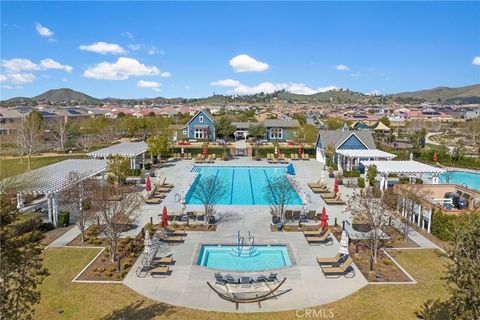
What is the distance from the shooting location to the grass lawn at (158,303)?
38.6 ft

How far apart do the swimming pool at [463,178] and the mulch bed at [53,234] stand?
3277cm

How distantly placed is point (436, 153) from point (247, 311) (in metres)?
39.6

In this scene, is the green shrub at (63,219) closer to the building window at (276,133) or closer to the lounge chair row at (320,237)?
the lounge chair row at (320,237)

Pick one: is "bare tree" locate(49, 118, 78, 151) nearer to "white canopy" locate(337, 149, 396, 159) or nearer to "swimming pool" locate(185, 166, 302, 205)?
"swimming pool" locate(185, 166, 302, 205)

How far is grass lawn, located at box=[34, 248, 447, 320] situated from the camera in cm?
1177

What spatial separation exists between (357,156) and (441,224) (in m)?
16.8

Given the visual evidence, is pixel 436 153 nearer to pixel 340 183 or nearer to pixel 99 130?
pixel 340 183

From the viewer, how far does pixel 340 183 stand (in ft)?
108

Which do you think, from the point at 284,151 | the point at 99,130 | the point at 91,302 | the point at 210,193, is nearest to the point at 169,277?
the point at 91,302


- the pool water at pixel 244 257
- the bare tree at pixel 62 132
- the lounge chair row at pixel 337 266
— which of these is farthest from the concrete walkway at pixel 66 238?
the bare tree at pixel 62 132

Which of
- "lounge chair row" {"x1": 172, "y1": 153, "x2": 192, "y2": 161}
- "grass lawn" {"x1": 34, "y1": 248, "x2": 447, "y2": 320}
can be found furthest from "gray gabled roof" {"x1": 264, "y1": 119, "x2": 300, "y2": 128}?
"grass lawn" {"x1": 34, "y1": 248, "x2": 447, "y2": 320}

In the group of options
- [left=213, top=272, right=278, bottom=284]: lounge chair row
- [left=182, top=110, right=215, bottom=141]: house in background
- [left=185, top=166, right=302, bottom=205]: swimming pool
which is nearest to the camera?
[left=213, top=272, right=278, bottom=284]: lounge chair row

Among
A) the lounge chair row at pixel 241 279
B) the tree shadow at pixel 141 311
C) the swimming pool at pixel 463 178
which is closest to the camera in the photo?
the tree shadow at pixel 141 311

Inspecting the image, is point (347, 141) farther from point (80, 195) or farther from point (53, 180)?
point (53, 180)
